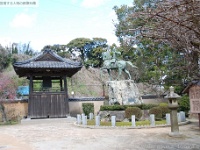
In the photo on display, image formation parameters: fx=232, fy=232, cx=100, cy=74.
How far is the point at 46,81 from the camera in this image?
69.9 ft

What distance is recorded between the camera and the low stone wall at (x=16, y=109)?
20405 mm

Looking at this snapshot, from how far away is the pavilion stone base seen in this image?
17.6m

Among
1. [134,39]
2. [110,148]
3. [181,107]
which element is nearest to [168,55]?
[181,107]

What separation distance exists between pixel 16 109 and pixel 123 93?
32.6ft

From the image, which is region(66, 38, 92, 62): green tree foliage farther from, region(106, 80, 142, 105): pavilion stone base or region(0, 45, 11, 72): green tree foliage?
region(106, 80, 142, 105): pavilion stone base

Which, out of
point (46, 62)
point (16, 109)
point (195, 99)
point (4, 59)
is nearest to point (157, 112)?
point (195, 99)

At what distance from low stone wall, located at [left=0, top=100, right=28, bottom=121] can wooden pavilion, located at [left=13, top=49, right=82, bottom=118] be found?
1725 mm

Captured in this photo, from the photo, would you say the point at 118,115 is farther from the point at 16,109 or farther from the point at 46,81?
the point at 16,109

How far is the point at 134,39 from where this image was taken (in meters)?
4.22

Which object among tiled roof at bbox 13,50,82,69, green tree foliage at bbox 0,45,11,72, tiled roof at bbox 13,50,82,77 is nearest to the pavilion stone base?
tiled roof at bbox 13,50,82,77

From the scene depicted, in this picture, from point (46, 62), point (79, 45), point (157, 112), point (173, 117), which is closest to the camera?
point (173, 117)

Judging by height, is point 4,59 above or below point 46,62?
above

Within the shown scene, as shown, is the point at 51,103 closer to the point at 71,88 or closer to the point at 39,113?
the point at 39,113

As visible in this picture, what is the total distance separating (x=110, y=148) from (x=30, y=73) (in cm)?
1476
